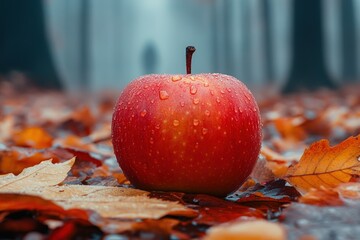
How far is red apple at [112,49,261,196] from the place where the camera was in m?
1.08

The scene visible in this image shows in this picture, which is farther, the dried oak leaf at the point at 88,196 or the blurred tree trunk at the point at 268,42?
the blurred tree trunk at the point at 268,42

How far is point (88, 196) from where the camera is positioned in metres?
0.99

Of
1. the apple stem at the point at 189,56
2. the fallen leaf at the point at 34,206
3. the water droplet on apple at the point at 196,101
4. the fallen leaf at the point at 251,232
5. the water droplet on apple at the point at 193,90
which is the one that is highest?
the apple stem at the point at 189,56

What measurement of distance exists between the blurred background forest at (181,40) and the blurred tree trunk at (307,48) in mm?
18

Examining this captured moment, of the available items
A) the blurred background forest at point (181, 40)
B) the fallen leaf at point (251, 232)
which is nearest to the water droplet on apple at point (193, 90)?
the fallen leaf at point (251, 232)

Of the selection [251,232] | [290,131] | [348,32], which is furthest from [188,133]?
[348,32]

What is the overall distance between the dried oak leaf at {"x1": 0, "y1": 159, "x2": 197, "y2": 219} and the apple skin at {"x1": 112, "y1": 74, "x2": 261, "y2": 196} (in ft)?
0.27

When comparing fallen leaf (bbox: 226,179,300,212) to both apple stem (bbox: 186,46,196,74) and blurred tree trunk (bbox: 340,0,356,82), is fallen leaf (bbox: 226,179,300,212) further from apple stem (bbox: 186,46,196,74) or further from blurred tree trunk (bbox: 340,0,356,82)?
blurred tree trunk (bbox: 340,0,356,82)

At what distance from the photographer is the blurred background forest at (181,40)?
381 inches

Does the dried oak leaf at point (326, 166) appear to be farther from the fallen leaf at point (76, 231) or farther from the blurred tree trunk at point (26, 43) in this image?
the blurred tree trunk at point (26, 43)

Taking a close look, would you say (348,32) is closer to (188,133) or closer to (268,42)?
(268,42)

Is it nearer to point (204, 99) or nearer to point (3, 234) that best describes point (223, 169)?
point (204, 99)

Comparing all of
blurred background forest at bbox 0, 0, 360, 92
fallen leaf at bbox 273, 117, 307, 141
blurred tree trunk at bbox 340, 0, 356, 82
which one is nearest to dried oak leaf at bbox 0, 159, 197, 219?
fallen leaf at bbox 273, 117, 307, 141

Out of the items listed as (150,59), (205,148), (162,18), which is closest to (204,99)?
(205,148)
